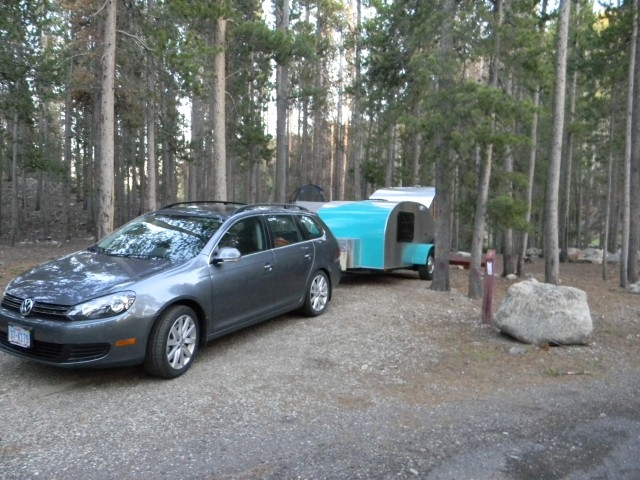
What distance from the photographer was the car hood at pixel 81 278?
4875 mm

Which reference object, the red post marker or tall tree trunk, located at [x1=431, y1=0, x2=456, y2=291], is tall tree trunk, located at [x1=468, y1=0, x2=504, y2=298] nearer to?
tall tree trunk, located at [x1=431, y1=0, x2=456, y2=291]

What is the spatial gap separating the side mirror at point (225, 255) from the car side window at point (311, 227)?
2.09 meters

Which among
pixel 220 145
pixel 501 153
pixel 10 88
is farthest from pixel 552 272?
pixel 10 88

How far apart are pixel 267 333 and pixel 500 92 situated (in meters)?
5.64

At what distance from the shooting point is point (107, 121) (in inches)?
466

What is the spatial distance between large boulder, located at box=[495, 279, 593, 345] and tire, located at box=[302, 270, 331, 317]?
8.71 ft

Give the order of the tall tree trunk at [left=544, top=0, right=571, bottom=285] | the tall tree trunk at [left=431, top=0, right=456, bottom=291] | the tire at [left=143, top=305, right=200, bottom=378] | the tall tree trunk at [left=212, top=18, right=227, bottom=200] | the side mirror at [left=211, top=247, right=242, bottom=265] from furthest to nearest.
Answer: the tall tree trunk at [left=212, top=18, right=227, bottom=200], the tall tree trunk at [left=544, top=0, right=571, bottom=285], the tall tree trunk at [left=431, top=0, right=456, bottom=291], the side mirror at [left=211, top=247, right=242, bottom=265], the tire at [left=143, top=305, right=200, bottom=378]

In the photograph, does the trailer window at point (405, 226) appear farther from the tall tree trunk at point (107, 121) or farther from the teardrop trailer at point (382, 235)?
the tall tree trunk at point (107, 121)

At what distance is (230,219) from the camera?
6.47 metres

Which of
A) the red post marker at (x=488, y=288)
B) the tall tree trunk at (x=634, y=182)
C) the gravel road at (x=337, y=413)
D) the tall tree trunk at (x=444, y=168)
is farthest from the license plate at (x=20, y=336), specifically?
the tall tree trunk at (x=634, y=182)

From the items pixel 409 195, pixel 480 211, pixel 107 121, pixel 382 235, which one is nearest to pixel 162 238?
pixel 382 235

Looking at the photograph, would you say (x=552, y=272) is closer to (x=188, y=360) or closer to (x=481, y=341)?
(x=481, y=341)

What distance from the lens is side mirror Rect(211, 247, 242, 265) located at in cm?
584

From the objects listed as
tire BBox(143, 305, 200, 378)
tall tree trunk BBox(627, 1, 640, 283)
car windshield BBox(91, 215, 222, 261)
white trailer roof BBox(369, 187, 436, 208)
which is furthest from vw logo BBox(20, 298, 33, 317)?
tall tree trunk BBox(627, 1, 640, 283)
